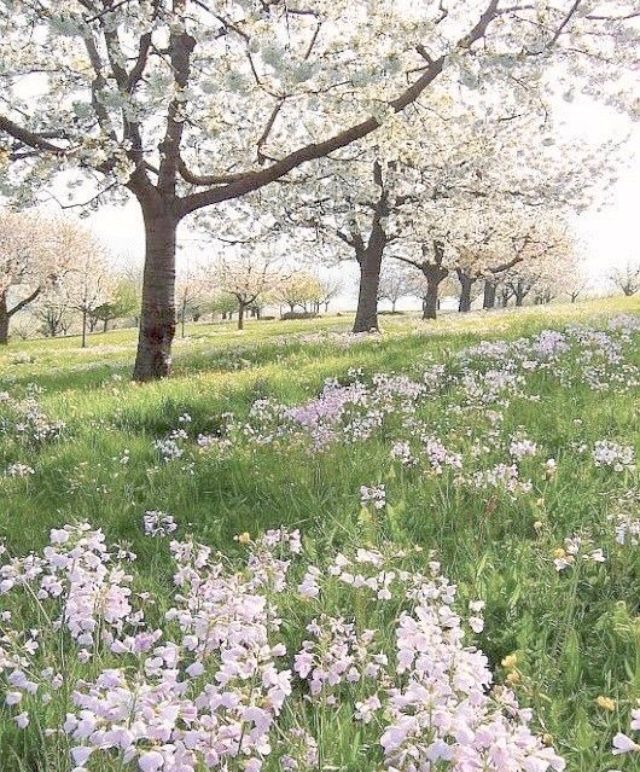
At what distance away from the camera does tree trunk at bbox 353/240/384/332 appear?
3005cm

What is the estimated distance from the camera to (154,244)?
14.0 meters

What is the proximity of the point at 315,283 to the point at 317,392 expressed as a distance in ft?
314

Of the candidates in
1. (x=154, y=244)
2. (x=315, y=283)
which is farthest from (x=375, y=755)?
(x=315, y=283)

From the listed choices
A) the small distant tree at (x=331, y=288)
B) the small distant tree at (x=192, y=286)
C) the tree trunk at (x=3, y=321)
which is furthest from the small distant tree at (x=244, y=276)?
the small distant tree at (x=331, y=288)

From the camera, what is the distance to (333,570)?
2.82 meters

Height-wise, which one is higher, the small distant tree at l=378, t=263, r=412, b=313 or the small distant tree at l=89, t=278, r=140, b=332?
the small distant tree at l=378, t=263, r=412, b=313

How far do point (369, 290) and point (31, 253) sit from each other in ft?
A: 146

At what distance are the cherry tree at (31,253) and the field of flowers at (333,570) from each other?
5662cm

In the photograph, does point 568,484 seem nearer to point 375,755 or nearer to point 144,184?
point 375,755

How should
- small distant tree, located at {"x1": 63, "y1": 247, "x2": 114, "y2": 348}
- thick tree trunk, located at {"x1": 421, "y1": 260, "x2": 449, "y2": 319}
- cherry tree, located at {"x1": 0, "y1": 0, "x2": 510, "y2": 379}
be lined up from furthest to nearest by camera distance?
1. small distant tree, located at {"x1": 63, "y1": 247, "x2": 114, "y2": 348}
2. thick tree trunk, located at {"x1": 421, "y1": 260, "x2": 449, "y2": 319}
3. cherry tree, located at {"x1": 0, "y1": 0, "x2": 510, "y2": 379}

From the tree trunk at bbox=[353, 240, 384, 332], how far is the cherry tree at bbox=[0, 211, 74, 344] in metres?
41.5

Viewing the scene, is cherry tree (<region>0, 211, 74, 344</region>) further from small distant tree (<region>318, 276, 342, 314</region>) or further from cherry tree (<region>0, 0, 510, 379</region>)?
small distant tree (<region>318, 276, 342, 314</region>)

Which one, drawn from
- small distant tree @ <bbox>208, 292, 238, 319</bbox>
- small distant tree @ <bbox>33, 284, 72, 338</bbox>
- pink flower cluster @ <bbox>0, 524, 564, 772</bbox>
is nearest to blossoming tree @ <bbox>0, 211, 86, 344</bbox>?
small distant tree @ <bbox>33, 284, 72, 338</bbox>

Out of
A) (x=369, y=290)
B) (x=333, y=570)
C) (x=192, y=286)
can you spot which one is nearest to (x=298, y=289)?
(x=192, y=286)
